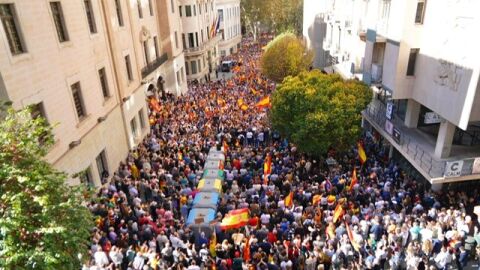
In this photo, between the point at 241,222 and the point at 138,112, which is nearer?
the point at 241,222

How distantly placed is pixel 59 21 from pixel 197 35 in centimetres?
3054

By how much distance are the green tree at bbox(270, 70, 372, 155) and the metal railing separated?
2468 millimetres

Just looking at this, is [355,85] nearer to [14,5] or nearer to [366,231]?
[366,231]

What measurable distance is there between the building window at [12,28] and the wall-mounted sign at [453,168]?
59.4ft

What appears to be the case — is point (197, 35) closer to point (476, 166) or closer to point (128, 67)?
point (128, 67)

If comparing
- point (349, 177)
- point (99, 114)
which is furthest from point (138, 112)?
point (349, 177)

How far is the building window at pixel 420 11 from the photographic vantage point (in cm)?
1839

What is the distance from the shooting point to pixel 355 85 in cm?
2177

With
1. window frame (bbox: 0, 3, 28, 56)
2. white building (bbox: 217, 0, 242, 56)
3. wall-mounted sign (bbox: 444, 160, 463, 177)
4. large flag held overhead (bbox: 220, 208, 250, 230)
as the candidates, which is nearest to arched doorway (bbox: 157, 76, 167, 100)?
window frame (bbox: 0, 3, 28, 56)

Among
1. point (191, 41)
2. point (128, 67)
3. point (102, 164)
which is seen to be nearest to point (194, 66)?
point (191, 41)

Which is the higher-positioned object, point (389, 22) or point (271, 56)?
point (389, 22)

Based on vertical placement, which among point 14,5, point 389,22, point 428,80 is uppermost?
point 14,5

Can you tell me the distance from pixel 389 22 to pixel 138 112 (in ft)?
56.6

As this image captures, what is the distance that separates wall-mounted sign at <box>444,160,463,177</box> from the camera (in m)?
16.1
